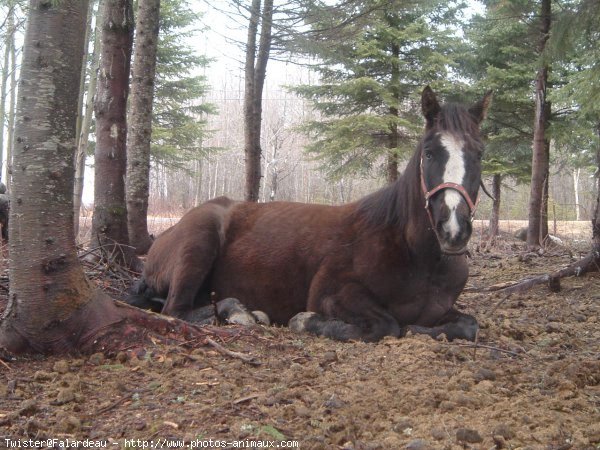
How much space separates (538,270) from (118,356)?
720cm

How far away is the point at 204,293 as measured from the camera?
562 cm

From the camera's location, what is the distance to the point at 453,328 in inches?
183

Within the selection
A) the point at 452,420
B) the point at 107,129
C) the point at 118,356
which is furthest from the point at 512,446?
the point at 107,129

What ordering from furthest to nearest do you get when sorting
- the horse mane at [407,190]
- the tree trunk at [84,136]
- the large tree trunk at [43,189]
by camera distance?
the tree trunk at [84,136] → the horse mane at [407,190] → the large tree trunk at [43,189]

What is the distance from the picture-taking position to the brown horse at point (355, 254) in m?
4.32

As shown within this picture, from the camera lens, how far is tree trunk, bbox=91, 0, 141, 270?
6.83 meters

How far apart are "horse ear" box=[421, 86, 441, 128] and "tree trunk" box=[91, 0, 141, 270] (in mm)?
4075

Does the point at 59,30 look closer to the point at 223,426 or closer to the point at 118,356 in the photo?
the point at 118,356

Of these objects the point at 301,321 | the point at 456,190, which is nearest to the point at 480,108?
the point at 456,190

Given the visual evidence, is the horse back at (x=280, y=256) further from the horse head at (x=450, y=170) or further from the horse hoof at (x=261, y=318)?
the horse head at (x=450, y=170)

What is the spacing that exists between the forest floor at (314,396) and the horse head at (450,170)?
860 millimetres

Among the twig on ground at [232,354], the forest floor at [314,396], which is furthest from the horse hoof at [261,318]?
the twig on ground at [232,354]

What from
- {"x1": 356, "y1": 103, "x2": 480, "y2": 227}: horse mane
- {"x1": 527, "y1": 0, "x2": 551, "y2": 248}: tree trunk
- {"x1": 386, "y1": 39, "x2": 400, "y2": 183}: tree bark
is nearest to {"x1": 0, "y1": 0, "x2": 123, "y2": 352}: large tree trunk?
{"x1": 356, "y1": 103, "x2": 480, "y2": 227}: horse mane

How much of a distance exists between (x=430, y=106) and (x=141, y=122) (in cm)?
499
